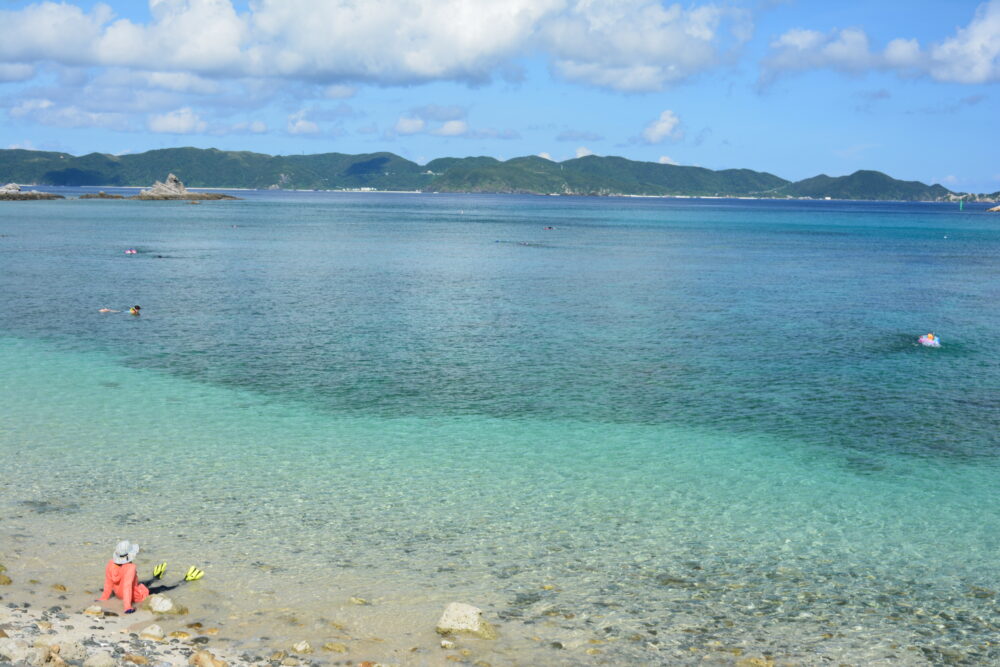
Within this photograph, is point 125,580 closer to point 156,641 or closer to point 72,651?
point 156,641

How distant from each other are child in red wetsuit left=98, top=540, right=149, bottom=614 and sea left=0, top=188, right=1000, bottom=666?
89cm

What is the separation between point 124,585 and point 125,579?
0.37 ft

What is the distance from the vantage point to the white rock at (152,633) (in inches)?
585

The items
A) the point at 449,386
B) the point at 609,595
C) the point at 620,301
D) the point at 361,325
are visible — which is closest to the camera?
the point at 609,595

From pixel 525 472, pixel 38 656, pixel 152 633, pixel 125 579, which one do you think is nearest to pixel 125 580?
pixel 125 579

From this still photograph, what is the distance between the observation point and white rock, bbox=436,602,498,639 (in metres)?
15.7

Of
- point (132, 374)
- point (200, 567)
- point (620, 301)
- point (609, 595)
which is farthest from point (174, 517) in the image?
point (620, 301)

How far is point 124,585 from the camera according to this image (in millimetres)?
16078

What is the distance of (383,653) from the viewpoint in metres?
14.9

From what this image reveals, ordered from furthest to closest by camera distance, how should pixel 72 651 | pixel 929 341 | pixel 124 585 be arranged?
pixel 929 341 → pixel 124 585 → pixel 72 651

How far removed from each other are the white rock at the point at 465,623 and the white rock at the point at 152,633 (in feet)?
16.8

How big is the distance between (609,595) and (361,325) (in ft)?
117

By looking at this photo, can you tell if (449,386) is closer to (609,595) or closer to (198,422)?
(198,422)

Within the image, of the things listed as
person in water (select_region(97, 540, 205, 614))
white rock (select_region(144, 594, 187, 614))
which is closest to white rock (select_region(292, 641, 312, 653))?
white rock (select_region(144, 594, 187, 614))
